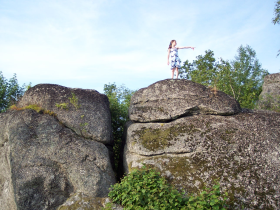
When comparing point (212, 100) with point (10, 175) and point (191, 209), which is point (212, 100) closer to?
point (191, 209)

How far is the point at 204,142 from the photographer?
343 inches

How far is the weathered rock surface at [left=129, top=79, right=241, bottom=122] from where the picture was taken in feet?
32.0

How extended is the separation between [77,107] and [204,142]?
4938 millimetres

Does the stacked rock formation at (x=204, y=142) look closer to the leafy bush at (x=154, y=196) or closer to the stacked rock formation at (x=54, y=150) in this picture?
the leafy bush at (x=154, y=196)

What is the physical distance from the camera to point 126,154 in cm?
968

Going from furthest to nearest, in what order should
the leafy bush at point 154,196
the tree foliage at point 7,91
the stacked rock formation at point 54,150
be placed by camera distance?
the tree foliage at point 7,91
the stacked rock formation at point 54,150
the leafy bush at point 154,196

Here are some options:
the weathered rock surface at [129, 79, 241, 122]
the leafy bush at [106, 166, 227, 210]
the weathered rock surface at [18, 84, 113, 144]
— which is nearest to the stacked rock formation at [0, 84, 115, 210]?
the weathered rock surface at [18, 84, 113, 144]

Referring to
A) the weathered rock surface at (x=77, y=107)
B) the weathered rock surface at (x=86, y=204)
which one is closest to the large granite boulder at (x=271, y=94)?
the weathered rock surface at (x=77, y=107)

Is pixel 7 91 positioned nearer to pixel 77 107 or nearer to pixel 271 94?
pixel 77 107

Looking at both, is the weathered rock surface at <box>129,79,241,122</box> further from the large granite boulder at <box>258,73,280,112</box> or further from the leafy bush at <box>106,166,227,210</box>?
the large granite boulder at <box>258,73,280,112</box>

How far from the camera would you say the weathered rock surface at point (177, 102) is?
975 cm

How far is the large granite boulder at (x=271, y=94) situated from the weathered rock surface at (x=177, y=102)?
8066mm

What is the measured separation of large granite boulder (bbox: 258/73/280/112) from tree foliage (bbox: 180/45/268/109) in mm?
946

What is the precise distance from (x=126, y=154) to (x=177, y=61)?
185 inches
